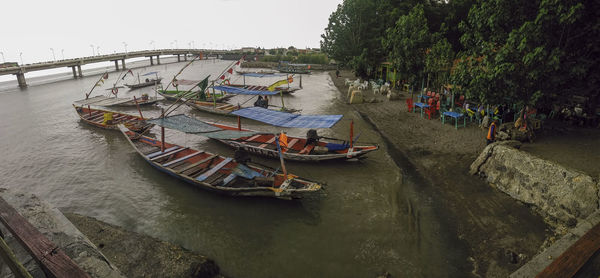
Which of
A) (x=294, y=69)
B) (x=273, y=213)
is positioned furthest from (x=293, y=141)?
(x=294, y=69)

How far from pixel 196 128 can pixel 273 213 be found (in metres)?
6.29

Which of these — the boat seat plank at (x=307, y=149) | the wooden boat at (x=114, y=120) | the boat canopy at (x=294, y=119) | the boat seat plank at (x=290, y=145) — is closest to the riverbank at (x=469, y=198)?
the boat canopy at (x=294, y=119)

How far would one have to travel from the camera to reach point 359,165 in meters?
13.7

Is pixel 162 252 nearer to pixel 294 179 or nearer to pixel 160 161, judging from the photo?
pixel 294 179

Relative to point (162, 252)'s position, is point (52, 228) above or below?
above

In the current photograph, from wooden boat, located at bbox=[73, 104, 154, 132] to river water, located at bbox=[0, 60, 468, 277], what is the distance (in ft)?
6.22

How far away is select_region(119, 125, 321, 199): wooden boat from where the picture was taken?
10.2 m

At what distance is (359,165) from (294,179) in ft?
14.6

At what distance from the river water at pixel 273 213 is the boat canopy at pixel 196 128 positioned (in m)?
2.39

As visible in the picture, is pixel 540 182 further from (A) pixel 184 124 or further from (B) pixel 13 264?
(A) pixel 184 124

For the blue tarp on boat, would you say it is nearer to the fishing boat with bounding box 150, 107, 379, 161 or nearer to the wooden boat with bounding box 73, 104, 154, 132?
the fishing boat with bounding box 150, 107, 379, 161

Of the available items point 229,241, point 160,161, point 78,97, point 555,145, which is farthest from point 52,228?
point 78,97

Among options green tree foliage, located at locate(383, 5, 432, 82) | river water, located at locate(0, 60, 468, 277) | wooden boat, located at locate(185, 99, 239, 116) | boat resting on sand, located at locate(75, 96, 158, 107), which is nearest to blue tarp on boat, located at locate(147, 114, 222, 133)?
river water, located at locate(0, 60, 468, 277)

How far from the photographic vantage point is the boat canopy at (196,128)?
13.1 meters
